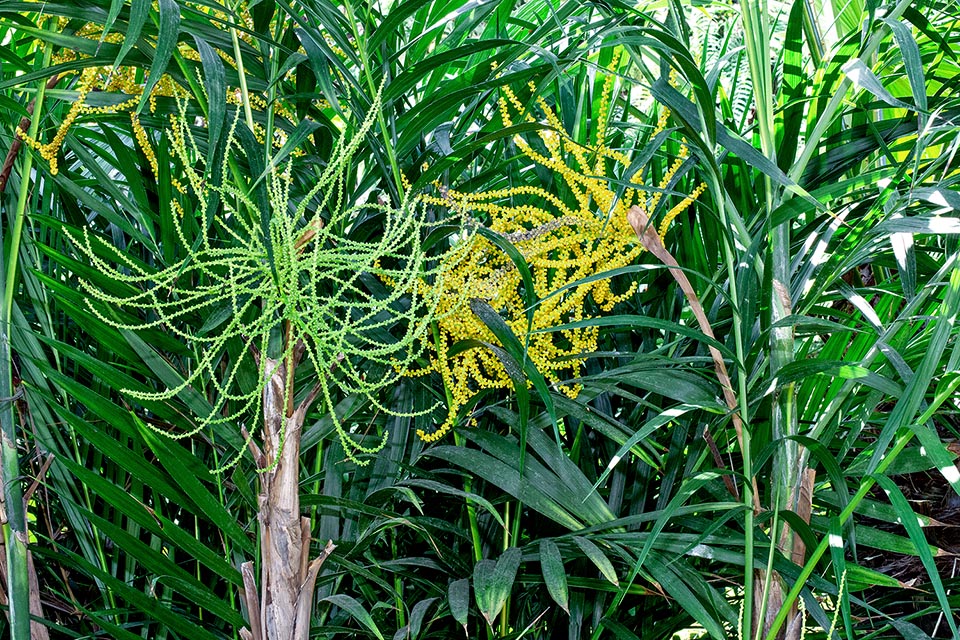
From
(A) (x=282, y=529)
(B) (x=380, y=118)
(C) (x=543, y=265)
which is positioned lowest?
(A) (x=282, y=529)

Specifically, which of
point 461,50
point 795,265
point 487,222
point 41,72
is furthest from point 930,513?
point 41,72

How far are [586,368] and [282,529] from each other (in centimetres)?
35

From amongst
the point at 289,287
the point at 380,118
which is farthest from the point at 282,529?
the point at 380,118

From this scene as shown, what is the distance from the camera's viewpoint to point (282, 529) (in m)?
0.71

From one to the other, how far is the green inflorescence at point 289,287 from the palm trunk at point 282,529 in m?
0.02

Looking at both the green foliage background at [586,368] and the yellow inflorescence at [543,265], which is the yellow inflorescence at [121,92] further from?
the yellow inflorescence at [543,265]

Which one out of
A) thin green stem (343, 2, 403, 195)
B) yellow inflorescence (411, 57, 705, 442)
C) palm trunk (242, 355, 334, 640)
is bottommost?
palm trunk (242, 355, 334, 640)

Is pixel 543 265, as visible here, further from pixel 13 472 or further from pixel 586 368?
pixel 13 472

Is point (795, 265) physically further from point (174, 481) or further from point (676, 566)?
point (174, 481)

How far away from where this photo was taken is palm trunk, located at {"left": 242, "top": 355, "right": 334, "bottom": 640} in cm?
71

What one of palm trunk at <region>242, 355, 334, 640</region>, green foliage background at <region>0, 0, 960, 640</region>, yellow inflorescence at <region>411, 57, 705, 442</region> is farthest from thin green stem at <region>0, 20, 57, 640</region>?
yellow inflorescence at <region>411, 57, 705, 442</region>

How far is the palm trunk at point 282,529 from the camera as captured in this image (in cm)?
71

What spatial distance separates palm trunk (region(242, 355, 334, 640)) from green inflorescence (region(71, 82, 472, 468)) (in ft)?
0.07

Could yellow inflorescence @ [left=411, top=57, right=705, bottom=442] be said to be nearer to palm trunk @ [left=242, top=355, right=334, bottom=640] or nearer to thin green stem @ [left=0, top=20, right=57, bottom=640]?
palm trunk @ [left=242, top=355, right=334, bottom=640]
